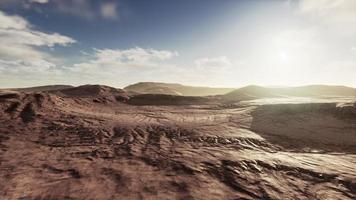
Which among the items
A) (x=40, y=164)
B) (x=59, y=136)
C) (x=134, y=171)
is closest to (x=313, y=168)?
(x=134, y=171)

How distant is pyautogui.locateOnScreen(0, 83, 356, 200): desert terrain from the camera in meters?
4.92

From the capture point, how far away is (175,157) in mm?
6785

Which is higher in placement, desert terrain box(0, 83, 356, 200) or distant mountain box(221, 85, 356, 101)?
distant mountain box(221, 85, 356, 101)

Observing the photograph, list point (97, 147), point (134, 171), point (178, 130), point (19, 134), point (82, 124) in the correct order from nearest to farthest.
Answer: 1. point (134, 171)
2. point (97, 147)
3. point (19, 134)
4. point (178, 130)
5. point (82, 124)

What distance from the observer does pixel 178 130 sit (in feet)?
33.0

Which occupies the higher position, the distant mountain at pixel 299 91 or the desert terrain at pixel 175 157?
the distant mountain at pixel 299 91

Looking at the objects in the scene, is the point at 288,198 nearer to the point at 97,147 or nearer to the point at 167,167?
the point at 167,167

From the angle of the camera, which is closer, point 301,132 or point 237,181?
point 237,181

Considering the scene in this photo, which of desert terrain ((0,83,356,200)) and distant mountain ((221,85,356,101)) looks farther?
distant mountain ((221,85,356,101))

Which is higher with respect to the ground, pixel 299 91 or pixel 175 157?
pixel 299 91

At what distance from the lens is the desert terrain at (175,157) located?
4.92 metres

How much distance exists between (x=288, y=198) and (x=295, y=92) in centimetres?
3367

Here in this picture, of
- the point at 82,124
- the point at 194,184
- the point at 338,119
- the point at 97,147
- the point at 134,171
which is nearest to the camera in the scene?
the point at 194,184

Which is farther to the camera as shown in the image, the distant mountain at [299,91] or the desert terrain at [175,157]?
the distant mountain at [299,91]
